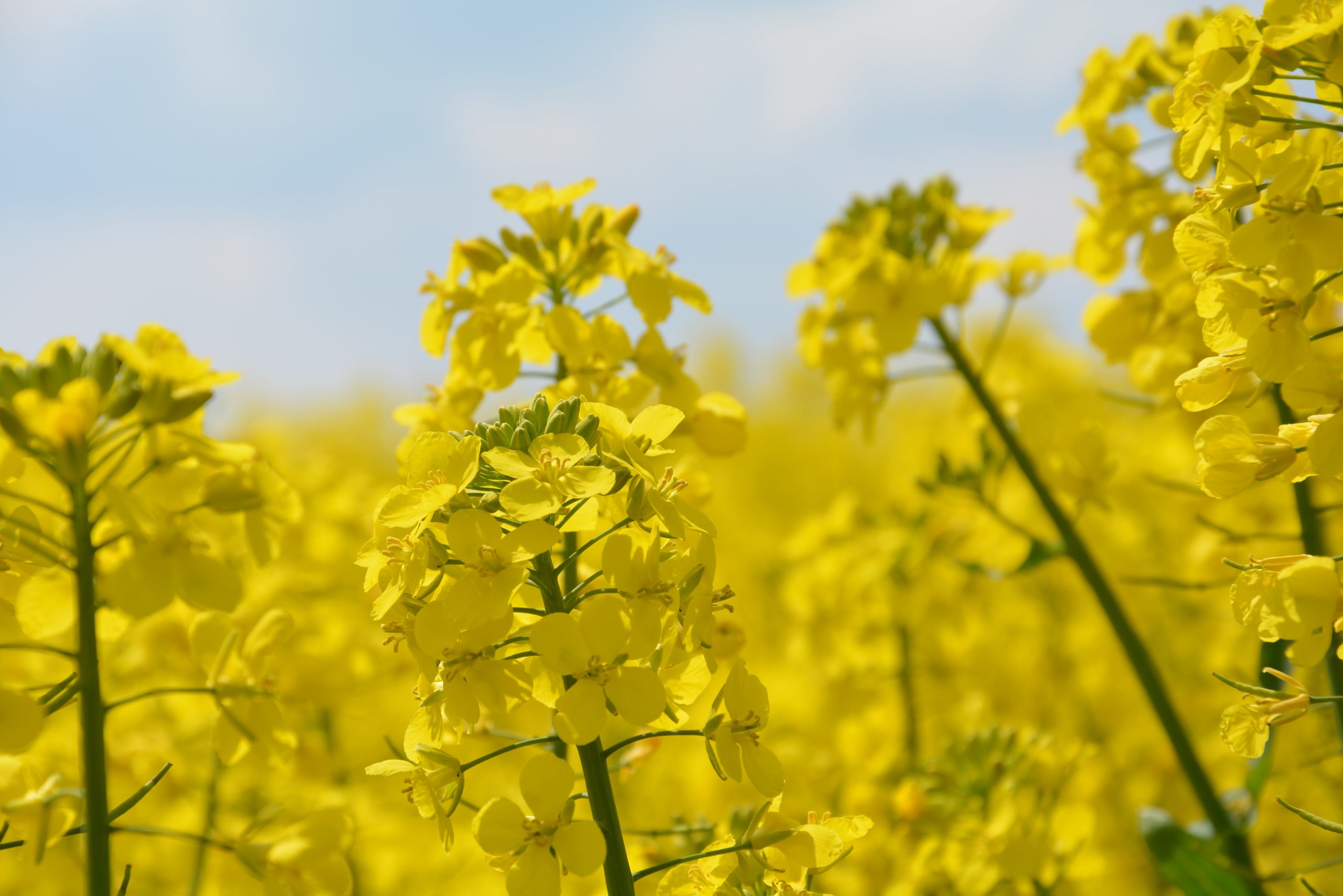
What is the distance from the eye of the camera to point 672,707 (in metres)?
1.34

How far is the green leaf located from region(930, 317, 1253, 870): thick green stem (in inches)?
5.3

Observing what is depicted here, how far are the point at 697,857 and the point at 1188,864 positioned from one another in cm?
124

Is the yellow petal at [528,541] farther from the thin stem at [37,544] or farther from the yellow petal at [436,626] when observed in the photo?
the thin stem at [37,544]

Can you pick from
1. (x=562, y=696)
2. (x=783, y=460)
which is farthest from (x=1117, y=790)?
(x=783, y=460)

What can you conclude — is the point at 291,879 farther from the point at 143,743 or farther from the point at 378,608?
the point at 143,743

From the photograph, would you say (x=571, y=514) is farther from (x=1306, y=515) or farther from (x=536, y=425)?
(x=1306, y=515)

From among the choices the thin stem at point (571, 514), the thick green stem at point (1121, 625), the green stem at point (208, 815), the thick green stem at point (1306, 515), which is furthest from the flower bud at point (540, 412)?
the thick green stem at point (1121, 625)

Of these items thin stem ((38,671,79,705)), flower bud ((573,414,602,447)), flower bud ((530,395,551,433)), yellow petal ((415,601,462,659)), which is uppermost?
flower bud ((530,395,551,433))

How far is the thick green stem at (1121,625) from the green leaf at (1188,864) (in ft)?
0.44

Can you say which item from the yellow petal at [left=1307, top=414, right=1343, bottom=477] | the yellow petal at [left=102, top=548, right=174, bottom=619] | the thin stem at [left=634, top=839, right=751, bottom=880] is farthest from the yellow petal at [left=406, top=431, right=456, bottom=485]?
the yellow petal at [left=1307, top=414, right=1343, bottom=477]

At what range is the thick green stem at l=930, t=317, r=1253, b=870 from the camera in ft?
7.16

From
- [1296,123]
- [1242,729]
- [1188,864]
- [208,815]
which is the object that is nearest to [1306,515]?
[1188,864]

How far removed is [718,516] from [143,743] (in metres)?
9.08

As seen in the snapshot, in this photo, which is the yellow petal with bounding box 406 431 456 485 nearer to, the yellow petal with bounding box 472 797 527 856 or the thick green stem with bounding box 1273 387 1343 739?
the yellow petal with bounding box 472 797 527 856
